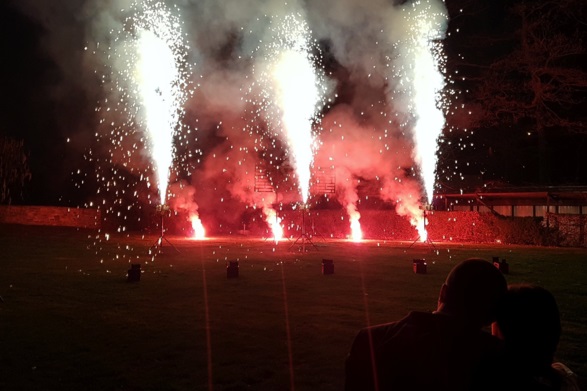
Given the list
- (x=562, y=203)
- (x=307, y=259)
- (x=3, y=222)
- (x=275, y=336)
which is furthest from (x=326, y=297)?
(x=3, y=222)

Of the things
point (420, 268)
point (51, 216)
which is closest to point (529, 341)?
point (420, 268)

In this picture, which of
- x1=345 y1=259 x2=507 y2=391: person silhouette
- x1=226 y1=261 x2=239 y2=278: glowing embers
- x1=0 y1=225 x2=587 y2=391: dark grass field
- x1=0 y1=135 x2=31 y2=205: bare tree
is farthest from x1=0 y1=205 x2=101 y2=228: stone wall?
x1=345 y1=259 x2=507 y2=391: person silhouette

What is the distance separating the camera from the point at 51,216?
33594 mm

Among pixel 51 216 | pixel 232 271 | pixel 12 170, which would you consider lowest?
pixel 232 271

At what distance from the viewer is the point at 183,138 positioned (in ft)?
106

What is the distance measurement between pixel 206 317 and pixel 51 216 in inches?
1174

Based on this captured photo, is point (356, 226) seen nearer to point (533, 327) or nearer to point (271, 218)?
point (271, 218)

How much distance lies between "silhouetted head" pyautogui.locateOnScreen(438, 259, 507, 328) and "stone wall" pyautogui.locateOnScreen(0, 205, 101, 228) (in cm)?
3470

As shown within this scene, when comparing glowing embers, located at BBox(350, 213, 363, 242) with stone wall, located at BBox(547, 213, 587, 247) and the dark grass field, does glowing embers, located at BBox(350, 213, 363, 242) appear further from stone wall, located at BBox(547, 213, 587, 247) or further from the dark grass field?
the dark grass field

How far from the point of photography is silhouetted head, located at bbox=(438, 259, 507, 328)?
199 cm

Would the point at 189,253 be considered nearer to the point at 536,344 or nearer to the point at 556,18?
the point at 536,344

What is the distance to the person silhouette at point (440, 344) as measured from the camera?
191 cm

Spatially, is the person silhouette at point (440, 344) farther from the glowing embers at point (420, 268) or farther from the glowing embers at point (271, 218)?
the glowing embers at point (271, 218)

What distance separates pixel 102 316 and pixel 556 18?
28.8 m
